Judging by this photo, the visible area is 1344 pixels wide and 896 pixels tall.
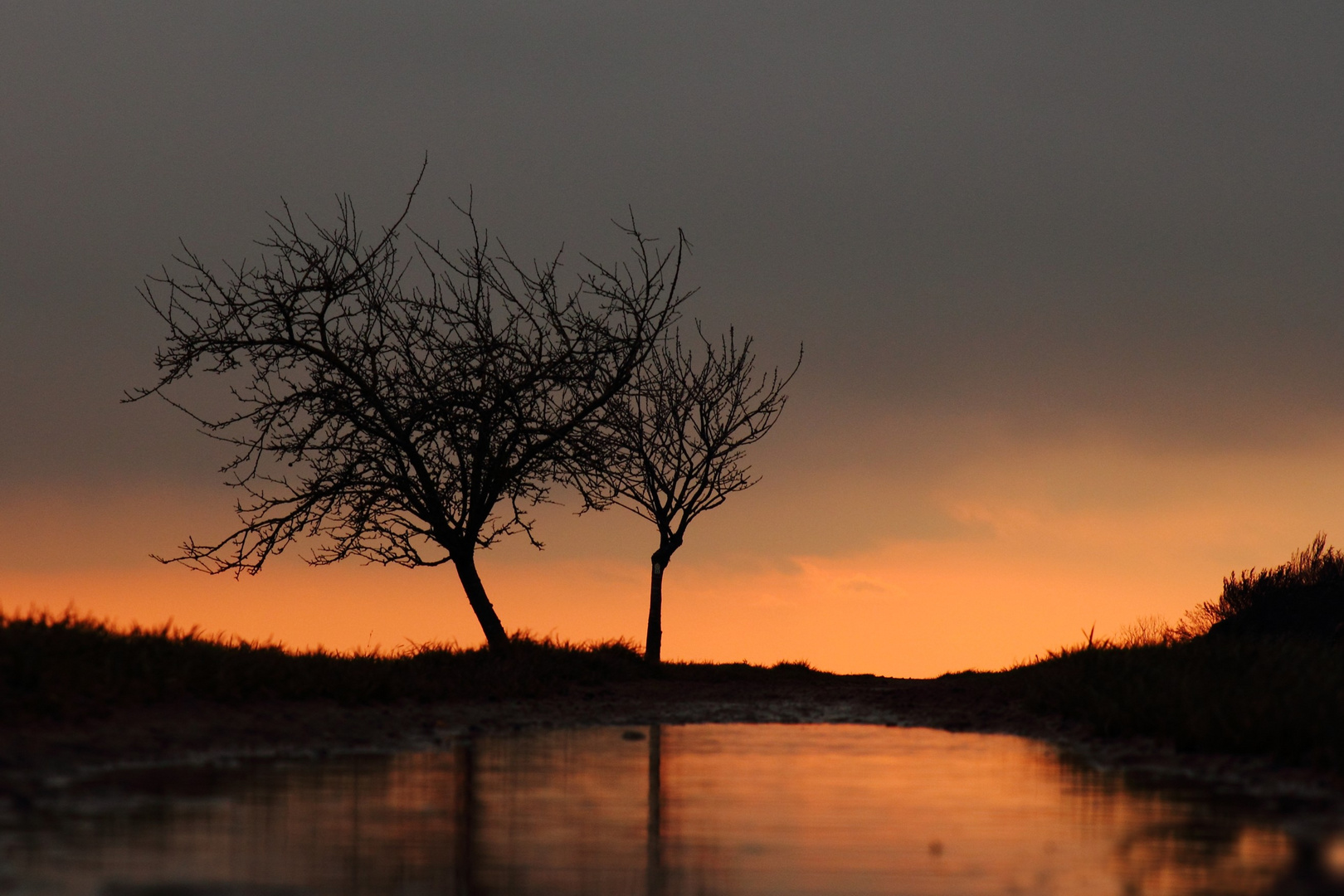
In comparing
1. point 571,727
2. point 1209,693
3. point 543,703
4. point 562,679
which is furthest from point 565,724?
point 1209,693

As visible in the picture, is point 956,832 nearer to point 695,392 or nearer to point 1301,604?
point 1301,604

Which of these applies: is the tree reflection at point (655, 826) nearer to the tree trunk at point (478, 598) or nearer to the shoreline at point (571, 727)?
the shoreline at point (571, 727)

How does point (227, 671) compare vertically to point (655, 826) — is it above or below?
above

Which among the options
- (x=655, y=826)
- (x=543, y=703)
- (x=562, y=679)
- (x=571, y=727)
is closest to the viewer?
(x=655, y=826)

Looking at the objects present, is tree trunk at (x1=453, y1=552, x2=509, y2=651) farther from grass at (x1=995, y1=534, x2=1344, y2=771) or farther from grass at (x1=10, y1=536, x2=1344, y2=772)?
grass at (x1=995, y1=534, x2=1344, y2=771)

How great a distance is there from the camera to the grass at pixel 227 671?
35.2ft

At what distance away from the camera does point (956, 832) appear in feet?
23.7

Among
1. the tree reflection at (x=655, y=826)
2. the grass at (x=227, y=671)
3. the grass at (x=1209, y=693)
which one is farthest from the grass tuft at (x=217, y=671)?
the grass at (x=1209, y=693)

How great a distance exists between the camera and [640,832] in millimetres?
7133

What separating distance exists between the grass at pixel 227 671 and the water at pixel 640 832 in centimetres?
208

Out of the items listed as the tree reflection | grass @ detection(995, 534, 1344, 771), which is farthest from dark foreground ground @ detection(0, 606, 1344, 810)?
the tree reflection

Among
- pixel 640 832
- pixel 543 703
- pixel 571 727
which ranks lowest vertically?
pixel 640 832

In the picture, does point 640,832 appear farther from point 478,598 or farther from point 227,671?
point 478,598

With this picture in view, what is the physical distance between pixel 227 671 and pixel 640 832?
666 cm
